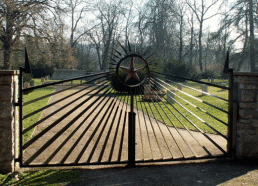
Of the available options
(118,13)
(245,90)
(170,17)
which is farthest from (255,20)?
(118,13)

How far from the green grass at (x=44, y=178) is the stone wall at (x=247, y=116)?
287 centimetres

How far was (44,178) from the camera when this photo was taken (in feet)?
10.7

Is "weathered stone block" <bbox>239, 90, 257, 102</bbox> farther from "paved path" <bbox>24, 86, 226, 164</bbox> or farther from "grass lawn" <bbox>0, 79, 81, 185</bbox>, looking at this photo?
"grass lawn" <bbox>0, 79, 81, 185</bbox>

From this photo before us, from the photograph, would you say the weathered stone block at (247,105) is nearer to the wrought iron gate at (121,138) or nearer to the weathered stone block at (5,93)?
the wrought iron gate at (121,138)

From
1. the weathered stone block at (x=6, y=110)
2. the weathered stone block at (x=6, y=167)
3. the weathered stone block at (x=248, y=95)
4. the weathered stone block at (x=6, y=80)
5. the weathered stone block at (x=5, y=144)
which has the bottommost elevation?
the weathered stone block at (x=6, y=167)

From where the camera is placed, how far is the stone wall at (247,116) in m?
3.88

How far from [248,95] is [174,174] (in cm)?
194

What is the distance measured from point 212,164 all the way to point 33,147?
3.72 meters

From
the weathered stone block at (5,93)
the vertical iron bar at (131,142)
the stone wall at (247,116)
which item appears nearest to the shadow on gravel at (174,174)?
the vertical iron bar at (131,142)

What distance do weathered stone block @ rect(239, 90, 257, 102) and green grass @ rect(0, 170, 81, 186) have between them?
3092 millimetres

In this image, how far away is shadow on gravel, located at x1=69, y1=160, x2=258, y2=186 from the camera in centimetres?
319

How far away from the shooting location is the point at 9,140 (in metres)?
3.27

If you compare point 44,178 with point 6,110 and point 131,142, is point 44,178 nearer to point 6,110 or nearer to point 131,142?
point 6,110

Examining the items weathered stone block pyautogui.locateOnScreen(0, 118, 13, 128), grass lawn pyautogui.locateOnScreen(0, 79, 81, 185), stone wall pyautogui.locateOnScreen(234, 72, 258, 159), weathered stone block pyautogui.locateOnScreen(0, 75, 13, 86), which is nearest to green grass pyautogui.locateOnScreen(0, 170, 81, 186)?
grass lawn pyautogui.locateOnScreen(0, 79, 81, 185)
